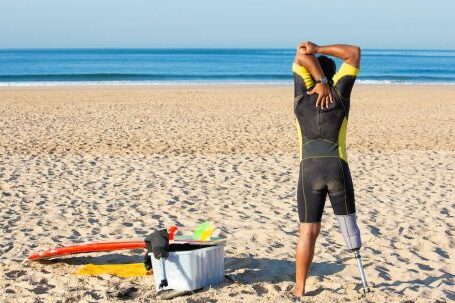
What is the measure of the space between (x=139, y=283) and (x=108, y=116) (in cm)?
1242

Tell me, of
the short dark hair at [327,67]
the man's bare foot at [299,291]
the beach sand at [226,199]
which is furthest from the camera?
the beach sand at [226,199]

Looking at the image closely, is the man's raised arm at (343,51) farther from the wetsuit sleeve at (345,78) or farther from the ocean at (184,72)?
the ocean at (184,72)

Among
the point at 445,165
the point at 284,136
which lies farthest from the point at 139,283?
the point at 284,136

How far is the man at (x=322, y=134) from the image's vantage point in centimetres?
384

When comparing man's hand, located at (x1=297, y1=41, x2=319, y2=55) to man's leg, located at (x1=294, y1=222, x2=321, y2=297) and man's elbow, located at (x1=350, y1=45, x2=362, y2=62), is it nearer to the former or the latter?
man's elbow, located at (x1=350, y1=45, x2=362, y2=62)

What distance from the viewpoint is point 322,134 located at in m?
3.94

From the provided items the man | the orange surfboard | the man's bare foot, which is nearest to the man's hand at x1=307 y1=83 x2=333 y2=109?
the man

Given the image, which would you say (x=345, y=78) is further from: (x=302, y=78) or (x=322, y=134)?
(x=322, y=134)

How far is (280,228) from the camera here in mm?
6180

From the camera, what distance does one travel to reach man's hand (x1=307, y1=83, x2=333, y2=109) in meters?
3.82

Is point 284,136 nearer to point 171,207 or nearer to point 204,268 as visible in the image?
point 171,207

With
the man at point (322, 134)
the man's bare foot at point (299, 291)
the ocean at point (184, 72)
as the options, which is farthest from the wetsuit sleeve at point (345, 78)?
the ocean at point (184, 72)

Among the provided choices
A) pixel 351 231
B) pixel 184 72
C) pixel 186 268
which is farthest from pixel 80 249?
pixel 184 72

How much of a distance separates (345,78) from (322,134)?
372 millimetres
